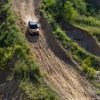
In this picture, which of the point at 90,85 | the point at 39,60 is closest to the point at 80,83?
the point at 90,85

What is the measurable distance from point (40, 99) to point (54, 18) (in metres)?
13.5

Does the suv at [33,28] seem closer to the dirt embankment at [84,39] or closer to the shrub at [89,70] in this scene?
the dirt embankment at [84,39]

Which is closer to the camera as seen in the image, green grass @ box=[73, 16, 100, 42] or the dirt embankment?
the dirt embankment

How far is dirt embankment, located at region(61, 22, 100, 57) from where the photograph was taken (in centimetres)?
5294

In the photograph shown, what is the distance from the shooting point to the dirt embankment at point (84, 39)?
174 feet

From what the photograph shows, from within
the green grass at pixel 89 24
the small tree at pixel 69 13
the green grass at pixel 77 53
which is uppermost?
the small tree at pixel 69 13

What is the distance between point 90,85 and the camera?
49.3 metres

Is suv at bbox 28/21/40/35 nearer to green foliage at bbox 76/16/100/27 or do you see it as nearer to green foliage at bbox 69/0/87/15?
green foliage at bbox 76/16/100/27

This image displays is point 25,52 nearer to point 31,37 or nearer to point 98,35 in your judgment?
point 31,37

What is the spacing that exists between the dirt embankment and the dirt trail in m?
3.73

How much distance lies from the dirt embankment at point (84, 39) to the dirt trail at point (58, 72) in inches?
147

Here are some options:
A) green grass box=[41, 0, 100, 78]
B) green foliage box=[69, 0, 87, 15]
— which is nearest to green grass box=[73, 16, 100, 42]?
green foliage box=[69, 0, 87, 15]

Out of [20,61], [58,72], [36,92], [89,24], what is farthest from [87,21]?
[36,92]

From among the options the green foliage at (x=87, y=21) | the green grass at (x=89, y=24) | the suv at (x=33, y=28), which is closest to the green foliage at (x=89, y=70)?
the green grass at (x=89, y=24)
